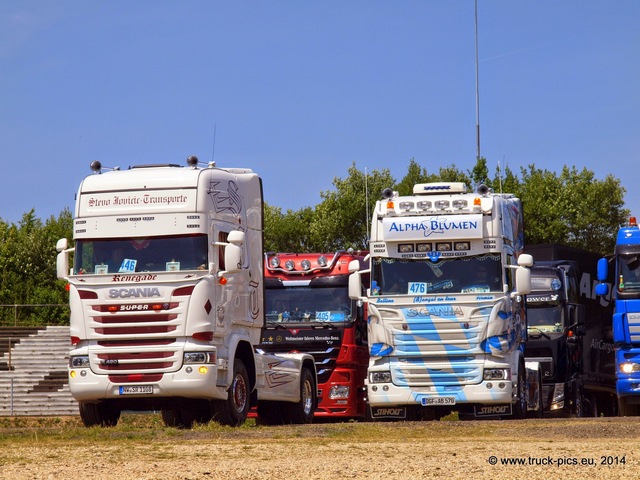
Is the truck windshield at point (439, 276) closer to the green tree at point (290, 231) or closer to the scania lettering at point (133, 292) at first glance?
the scania lettering at point (133, 292)

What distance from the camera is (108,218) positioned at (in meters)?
19.4

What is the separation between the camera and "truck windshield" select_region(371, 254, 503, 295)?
21.8m

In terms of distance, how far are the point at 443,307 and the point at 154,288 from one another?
Result: 209 inches

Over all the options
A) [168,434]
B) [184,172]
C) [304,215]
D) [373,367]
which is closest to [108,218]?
[184,172]

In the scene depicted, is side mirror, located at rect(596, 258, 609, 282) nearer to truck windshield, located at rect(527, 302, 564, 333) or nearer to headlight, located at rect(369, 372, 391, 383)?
truck windshield, located at rect(527, 302, 564, 333)

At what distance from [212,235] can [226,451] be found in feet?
18.1

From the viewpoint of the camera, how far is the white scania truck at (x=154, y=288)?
62.4 ft

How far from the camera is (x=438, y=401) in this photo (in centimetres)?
2162

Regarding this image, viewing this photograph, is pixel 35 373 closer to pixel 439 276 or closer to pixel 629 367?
pixel 629 367

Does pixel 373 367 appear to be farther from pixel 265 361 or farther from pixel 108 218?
pixel 108 218

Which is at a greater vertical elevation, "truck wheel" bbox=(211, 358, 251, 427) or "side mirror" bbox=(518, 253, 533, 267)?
"side mirror" bbox=(518, 253, 533, 267)

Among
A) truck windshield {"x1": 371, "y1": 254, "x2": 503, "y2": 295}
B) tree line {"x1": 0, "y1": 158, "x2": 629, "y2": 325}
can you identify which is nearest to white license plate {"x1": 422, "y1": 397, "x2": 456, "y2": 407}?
truck windshield {"x1": 371, "y1": 254, "x2": 503, "y2": 295}

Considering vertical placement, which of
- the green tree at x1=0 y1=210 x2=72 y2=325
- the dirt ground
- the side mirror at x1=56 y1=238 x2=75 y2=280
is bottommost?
the dirt ground

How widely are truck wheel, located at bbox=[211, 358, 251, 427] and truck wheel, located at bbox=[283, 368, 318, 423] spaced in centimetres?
221
